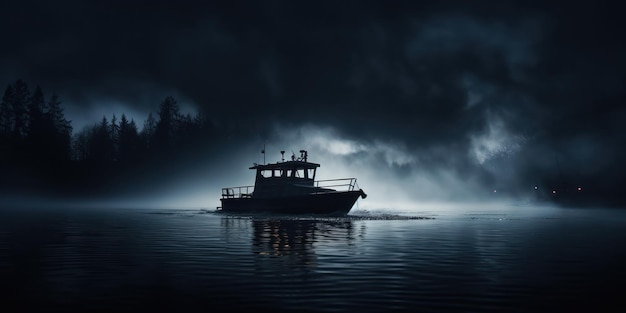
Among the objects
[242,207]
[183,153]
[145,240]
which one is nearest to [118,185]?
[183,153]

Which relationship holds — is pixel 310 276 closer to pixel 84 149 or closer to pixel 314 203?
pixel 314 203

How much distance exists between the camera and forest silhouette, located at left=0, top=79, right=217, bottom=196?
371ft

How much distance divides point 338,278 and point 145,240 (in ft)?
48.2

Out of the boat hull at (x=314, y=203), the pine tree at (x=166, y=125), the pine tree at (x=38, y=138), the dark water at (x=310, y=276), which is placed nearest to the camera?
the dark water at (x=310, y=276)

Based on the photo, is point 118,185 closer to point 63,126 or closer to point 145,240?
point 63,126

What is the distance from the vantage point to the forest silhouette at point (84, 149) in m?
113

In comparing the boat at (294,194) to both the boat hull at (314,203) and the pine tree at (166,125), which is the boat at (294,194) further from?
the pine tree at (166,125)

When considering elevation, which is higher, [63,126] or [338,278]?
[63,126]

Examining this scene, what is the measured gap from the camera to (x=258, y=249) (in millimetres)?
21562

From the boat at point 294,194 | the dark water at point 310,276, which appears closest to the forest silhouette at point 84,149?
the boat at point 294,194

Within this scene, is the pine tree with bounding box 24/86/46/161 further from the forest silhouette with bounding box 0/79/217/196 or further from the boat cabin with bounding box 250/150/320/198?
the boat cabin with bounding box 250/150/320/198

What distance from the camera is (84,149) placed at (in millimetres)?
154125

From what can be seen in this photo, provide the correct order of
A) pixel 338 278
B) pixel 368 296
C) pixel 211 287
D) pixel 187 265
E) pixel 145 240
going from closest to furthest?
pixel 368 296
pixel 211 287
pixel 338 278
pixel 187 265
pixel 145 240

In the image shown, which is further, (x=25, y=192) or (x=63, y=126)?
(x=63, y=126)
